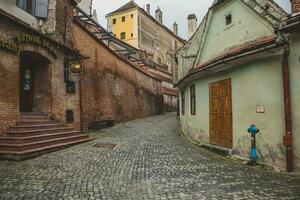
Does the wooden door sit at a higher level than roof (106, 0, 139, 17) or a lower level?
lower

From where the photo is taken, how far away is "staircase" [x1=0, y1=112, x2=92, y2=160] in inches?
331

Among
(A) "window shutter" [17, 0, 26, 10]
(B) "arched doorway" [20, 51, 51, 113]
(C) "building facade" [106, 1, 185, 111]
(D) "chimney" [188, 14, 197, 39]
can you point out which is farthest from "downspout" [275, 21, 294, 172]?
(C) "building facade" [106, 1, 185, 111]

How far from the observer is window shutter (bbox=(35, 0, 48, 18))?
1279 cm

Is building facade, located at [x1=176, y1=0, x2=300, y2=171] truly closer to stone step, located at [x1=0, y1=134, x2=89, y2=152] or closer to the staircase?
the staircase

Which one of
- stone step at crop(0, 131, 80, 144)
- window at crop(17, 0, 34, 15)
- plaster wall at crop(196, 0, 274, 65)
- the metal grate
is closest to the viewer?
stone step at crop(0, 131, 80, 144)

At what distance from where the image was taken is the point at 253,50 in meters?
7.71

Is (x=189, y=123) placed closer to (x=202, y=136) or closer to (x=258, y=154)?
(x=202, y=136)

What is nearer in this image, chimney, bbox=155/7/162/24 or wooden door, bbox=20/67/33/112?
wooden door, bbox=20/67/33/112

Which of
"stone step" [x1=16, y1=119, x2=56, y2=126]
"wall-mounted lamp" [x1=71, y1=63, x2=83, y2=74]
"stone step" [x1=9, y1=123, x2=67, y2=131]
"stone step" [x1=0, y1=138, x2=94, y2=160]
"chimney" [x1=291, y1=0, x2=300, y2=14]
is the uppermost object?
"chimney" [x1=291, y1=0, x2=300, y2=14]

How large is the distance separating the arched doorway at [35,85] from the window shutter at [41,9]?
237cm

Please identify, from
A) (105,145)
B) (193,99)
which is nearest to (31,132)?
(105,145)

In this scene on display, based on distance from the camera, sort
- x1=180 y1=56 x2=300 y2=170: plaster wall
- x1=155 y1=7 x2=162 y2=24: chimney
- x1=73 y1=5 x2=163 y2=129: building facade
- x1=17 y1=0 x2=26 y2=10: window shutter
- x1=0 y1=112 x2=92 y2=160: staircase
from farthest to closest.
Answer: x1=155 y1=7 x2=162 y2=24: chimney < x1=73 y1=5 x2=163 y2=129: building facade < x1=17 y1=0 x2=26 y2=10: window shutter < x1=0 y1=112 x2=92 y2=160: staircase < x1=180 y1=56 x2=300 y2=170: plaster wall

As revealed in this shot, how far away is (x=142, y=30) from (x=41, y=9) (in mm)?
32829

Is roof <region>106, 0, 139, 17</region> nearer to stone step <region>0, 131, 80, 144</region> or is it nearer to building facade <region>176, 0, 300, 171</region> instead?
building facade <region>176, 0, 300, 171</region>
